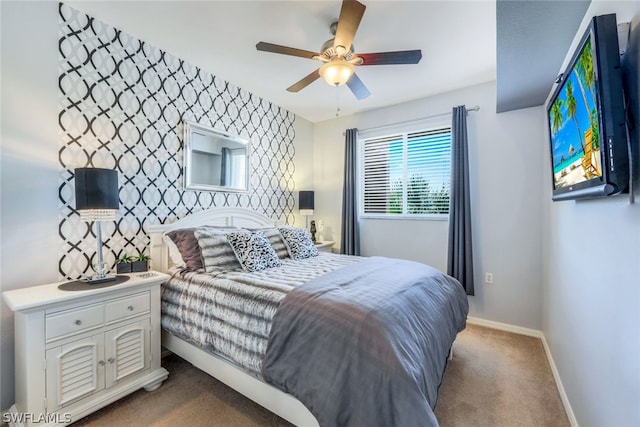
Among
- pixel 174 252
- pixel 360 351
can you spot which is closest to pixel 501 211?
pixel 360 351

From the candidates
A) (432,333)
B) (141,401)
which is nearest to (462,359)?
(432,333)

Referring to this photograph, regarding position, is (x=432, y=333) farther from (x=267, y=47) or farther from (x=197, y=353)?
(x=267, y=47)

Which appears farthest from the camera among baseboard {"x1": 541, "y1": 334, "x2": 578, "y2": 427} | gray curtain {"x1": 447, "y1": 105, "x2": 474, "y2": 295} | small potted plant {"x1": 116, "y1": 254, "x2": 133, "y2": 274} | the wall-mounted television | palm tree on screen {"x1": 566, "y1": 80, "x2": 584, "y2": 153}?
gray curtain {"x1": 447, "y1": 105, "x2": 474, "y2": 295}

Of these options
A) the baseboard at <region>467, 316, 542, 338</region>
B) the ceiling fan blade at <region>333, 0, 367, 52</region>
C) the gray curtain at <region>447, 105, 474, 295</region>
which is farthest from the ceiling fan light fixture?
the baseboard at <region>467, 316, 542, 338</region>

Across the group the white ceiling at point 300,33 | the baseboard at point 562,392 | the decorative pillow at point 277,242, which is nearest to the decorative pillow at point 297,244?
the decorative pillow at point 277,242

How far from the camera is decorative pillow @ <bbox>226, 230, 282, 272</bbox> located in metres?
2.22

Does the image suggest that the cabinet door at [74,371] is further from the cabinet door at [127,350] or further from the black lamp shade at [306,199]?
the black lamp shade at [306,199]

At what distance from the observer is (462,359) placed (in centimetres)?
237

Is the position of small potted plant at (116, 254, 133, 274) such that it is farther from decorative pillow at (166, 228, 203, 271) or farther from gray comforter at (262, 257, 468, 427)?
gray comforter at (262, 257, 468, 427)

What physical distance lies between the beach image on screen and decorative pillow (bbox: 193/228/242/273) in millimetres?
2227

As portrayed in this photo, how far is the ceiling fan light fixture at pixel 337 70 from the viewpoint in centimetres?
195

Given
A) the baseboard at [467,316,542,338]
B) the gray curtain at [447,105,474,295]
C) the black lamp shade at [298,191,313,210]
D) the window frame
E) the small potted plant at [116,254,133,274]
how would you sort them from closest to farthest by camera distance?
1. the small potted plant at [116,254,133,274]
2. the baseboard at [467,316,542,338]
3. the gray curtain at [447,105,474,295]
4. the window frame
5. the black lamp shade at [298,191,313,210]

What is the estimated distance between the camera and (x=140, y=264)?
7.23ft

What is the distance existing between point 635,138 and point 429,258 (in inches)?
105
